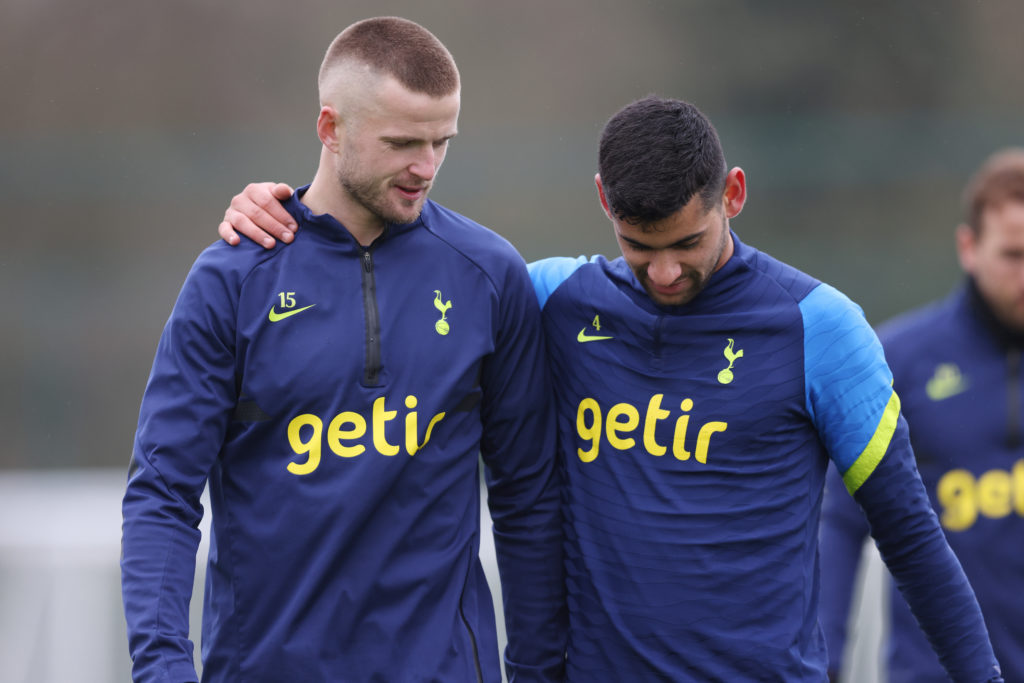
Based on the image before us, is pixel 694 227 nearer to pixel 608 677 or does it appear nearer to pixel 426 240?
pixel 426 240

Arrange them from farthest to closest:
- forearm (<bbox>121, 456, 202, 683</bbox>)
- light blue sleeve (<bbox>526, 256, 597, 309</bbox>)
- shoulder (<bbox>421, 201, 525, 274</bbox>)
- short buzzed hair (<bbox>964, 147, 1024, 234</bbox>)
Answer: short buzzed hair (<bbox>964, 147, 1024, 234</bbox>) < light blue sleeve (<bbox>526, 256, 597, 309</bbox>) < shoulder (<bbox>421, 201, 525, 274</bbox>) < forearm (<bbox>121, 456, 202, 683</bbox>)

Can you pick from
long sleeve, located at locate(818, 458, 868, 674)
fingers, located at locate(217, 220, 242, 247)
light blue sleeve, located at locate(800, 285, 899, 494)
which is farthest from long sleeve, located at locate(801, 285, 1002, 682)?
fingers, located at locate(217, 220, 242, 247)

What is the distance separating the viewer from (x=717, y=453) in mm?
2490

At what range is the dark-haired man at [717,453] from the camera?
2453 mm

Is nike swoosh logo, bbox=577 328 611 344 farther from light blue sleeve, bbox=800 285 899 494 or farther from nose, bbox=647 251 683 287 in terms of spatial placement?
light blue sleeve, bbox=800 285 899 494

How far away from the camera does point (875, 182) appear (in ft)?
34.2

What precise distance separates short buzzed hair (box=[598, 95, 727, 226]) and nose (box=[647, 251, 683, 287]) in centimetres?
8

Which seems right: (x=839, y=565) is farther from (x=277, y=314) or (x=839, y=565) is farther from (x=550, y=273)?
(x=277, y=314)

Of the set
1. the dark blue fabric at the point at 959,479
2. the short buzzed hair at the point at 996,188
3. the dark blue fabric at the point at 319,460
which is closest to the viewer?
the dark blue fabric at the point at 319,460

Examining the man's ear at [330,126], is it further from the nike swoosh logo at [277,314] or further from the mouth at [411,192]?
the nike swoosh logo at [277,314]

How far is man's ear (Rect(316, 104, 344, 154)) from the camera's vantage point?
2471 mm

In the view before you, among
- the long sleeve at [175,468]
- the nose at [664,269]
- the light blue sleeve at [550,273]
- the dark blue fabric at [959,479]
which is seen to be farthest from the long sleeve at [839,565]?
the long sleeve at [175,468]

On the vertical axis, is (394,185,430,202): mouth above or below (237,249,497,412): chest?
above

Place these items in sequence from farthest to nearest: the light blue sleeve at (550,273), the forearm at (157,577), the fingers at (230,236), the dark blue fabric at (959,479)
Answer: the dark blue fabric at (959,479)
the light blue sleeve at (550,273)
the fingers at (230,236)
the forearm at (157,577)
